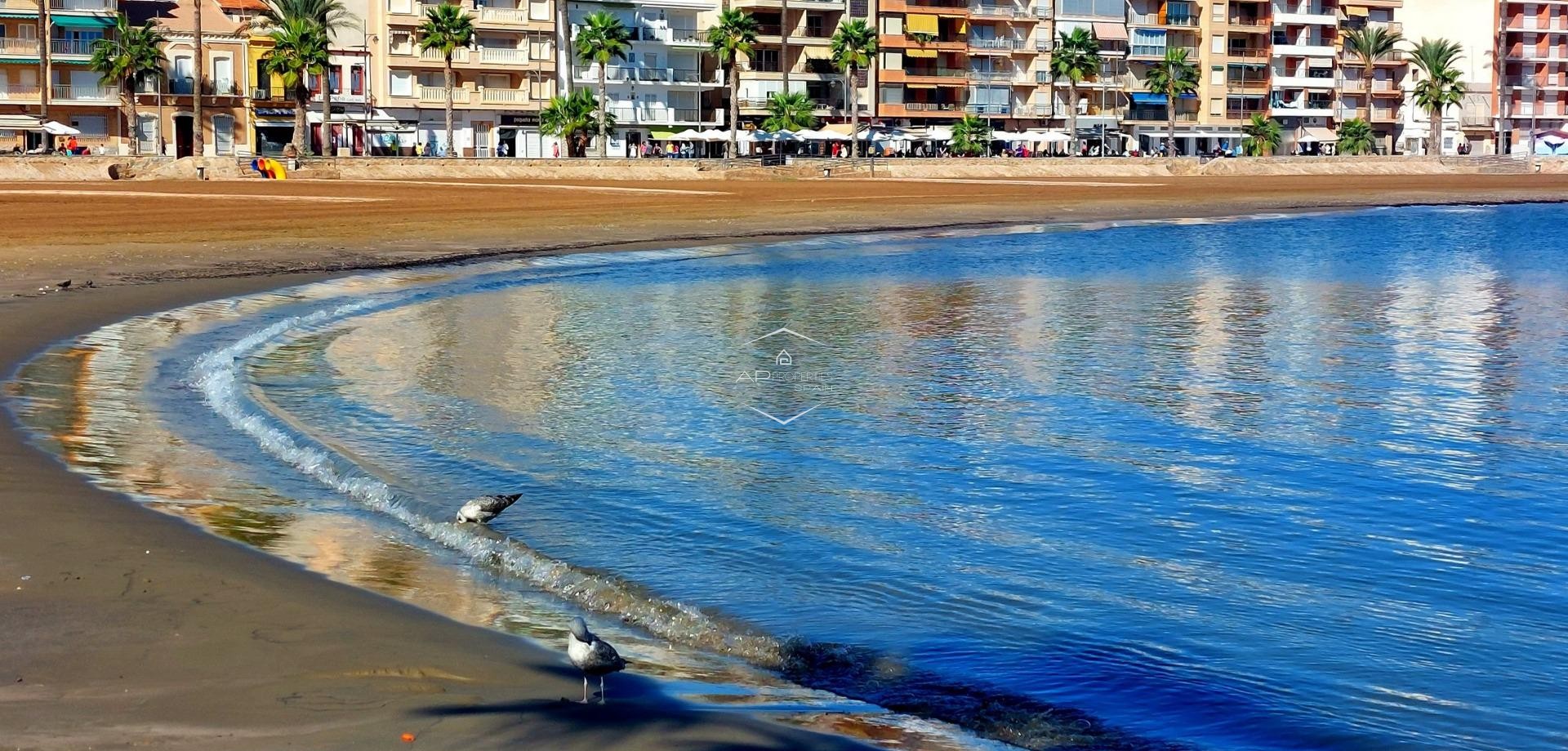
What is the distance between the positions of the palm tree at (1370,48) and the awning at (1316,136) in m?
4.12

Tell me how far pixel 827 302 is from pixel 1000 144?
80577 mm

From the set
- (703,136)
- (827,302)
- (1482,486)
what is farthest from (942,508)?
→ (703,136)

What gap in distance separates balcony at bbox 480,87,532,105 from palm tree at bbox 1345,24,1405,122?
59293 millimetres

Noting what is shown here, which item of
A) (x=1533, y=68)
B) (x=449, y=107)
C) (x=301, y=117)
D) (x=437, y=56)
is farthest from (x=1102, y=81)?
(x=301, y=117)

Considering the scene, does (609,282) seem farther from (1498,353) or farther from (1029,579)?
(1029,579)

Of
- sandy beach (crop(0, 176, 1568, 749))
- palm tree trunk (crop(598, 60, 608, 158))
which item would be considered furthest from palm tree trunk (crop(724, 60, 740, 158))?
sandy beach (crop(0, 176, 1568, 749))

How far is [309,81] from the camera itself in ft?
295

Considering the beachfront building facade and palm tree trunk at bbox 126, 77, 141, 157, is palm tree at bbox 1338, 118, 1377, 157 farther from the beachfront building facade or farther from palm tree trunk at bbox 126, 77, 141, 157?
the beachfront building facade

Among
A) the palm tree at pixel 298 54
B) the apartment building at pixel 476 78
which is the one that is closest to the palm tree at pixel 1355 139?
the apartment building at pixel 476 78

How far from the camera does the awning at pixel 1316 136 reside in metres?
115

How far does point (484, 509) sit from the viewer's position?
960cm

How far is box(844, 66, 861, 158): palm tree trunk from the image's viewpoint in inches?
3499

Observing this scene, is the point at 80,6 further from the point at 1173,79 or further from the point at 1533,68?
the point at 1533,68

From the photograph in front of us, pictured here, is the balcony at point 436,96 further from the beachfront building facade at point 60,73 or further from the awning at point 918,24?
the awning at point 918,24
